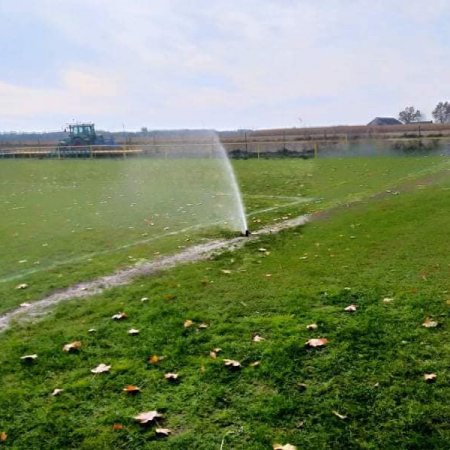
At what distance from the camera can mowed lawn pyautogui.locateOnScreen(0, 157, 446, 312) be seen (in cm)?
939

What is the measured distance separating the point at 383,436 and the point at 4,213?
1575 cm

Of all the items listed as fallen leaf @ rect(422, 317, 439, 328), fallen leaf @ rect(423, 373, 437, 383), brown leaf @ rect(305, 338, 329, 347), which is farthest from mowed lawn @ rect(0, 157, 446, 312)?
fallen leaf @ rect(423, 373, 437, 383)

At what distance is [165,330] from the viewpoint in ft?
18.6

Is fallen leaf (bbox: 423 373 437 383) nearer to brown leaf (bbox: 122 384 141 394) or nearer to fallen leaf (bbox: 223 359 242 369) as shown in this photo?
fallen leaf (bbox: 223 359 242 369)

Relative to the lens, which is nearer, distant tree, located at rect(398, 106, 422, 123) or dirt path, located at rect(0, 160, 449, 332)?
dirt path, located at rect(0, 160, 449, 332)

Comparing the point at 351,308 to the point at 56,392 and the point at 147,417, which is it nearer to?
the point at 147,417

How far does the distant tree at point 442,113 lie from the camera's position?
72125 mm

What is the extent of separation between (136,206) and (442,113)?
2629 inches

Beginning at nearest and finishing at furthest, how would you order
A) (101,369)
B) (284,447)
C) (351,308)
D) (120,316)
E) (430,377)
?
(284,447) → (430,377) → (101,369) → (351,308) → (120,316)

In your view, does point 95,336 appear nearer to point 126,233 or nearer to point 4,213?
point 126,233

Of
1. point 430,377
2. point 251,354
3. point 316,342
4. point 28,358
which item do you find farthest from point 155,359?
point 430,377

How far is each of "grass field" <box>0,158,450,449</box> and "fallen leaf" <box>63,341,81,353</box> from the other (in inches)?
3.8

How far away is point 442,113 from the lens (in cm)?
7281

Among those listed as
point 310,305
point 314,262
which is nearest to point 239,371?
point 310,305
